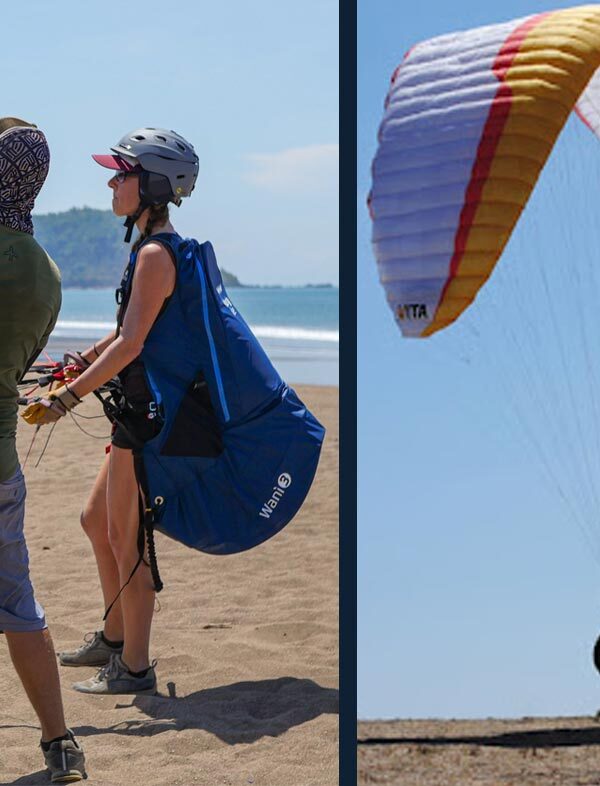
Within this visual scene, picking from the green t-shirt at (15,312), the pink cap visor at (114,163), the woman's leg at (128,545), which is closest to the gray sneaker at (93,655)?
the woman's leg at (128,545)

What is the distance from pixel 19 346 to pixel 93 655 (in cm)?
173

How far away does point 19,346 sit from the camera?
357 centimetres

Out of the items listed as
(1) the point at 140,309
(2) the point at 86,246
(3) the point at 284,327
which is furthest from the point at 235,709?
(2) the point at 86,246

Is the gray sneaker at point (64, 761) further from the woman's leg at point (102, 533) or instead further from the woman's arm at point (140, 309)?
the woman's arm at point (140, 309)

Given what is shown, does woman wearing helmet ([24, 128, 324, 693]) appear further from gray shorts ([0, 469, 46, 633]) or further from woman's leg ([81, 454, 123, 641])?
gray shorts ([0, 469, 46, 633])

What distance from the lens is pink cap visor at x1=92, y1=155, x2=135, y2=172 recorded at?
4.29 metres

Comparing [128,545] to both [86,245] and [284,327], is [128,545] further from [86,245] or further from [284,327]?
[86,245]

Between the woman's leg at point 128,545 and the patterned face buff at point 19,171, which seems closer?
the patterned face buff at point 19,171

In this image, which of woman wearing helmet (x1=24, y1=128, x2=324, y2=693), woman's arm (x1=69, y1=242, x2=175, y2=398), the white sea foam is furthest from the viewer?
the white sea foam

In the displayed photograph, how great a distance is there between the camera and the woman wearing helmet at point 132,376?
414 centimetres

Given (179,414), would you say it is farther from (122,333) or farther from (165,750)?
(165,750)

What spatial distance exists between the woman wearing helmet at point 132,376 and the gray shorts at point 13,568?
43 centimetres

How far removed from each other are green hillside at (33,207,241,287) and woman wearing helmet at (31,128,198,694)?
311 feet

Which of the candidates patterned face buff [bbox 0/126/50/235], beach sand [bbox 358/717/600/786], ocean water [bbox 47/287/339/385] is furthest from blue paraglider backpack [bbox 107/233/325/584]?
ocean water [bbox 47/287/339/385]
